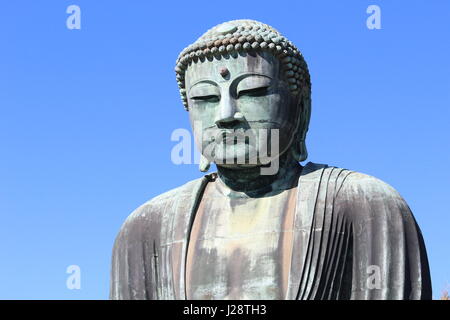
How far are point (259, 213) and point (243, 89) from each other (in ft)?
5.00

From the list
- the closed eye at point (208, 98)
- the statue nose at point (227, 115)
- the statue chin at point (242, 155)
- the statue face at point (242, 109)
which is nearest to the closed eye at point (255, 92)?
the statue face at point (242, 109)

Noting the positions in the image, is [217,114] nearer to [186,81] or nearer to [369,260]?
[186,81]

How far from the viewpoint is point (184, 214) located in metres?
19.7

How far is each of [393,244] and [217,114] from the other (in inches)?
105

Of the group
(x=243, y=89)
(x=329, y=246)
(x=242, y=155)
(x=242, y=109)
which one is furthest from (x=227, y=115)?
(x=329, y=246)

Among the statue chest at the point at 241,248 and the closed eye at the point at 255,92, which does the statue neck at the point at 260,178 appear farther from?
the closed eye at the point at 255,92

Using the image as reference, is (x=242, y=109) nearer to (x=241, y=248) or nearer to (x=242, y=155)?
(x=242, y=155)

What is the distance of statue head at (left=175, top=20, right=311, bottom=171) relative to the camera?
19.3 meters

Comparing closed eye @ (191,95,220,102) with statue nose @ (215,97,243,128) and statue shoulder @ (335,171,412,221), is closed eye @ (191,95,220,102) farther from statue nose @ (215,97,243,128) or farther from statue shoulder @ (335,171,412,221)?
statue shoulder @ (335,171,412,221)

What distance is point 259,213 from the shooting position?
19469mm

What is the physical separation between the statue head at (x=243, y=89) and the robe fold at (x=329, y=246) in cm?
71

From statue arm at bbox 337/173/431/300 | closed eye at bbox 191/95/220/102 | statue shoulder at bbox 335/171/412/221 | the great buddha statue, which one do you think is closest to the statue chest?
the great buddha statue

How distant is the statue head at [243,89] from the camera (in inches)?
761
